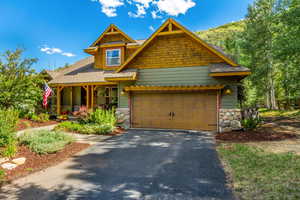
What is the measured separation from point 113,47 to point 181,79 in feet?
22.9

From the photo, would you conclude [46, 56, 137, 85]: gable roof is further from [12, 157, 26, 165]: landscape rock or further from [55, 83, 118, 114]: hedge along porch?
[12, 157, 26, 165]: landscape rock

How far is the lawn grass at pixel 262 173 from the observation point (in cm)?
295

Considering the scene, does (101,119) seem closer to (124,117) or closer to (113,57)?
(124,117)

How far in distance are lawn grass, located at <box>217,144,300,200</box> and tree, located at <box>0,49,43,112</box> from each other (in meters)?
11.3

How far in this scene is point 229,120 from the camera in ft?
28.8

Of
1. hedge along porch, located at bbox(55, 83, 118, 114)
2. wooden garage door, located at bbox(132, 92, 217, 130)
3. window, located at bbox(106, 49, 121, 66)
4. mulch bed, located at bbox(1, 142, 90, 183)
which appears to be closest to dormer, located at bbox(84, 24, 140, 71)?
window, located at bbox(106, 49, 121, 66)

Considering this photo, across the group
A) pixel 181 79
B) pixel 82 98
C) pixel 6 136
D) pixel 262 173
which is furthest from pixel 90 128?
pixel 262 173

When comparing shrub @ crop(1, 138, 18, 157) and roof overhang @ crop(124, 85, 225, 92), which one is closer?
shrub @ crop(1, 138, 18, 157)

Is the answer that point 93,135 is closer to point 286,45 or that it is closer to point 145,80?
point 145,80

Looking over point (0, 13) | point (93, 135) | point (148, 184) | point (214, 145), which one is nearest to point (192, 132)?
point (214, 145)

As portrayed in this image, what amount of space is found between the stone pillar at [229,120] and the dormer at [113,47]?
842 cm

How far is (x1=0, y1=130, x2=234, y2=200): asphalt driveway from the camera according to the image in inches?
121

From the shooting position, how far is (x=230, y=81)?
8.81 metres

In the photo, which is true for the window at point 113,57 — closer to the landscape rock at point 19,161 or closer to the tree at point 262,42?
the landscape rock at point 19,161
